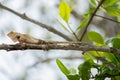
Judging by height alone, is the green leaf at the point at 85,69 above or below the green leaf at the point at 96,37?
below

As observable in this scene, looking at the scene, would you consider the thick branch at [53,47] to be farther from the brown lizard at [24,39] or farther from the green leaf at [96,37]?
the green leaf at [96,37]

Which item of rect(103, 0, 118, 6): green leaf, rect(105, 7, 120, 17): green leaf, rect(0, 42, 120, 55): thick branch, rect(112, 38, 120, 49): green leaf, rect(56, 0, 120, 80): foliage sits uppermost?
rect(103, 0, 118, 6): green leaf

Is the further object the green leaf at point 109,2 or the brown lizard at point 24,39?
the green leaf at point 109,2

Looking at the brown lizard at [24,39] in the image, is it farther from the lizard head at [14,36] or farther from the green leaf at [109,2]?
the green leaf at [109,2]

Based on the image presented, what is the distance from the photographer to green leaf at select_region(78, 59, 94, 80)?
1.66 ft

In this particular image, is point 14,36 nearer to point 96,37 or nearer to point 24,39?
point 24,39

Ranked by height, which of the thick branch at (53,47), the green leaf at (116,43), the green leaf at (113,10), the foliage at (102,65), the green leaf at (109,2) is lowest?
the foliage at (102,65)

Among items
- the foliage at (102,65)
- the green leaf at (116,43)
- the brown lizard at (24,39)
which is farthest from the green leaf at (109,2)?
the brown lizard at (24,39)

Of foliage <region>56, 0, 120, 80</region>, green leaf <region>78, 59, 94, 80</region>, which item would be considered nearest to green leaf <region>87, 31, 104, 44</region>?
foliage <region>56, 0, 120, 80</region>

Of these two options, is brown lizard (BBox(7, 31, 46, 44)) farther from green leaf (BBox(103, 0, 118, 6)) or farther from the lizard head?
green leaf (BBox(103, 0, 118, 6))

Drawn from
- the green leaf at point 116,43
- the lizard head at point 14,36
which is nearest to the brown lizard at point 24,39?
the lizard head at point 14,36

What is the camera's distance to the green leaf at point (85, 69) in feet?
1.66

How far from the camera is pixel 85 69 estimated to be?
51 cm

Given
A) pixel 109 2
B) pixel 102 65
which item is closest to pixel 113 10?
pixel 109 2
